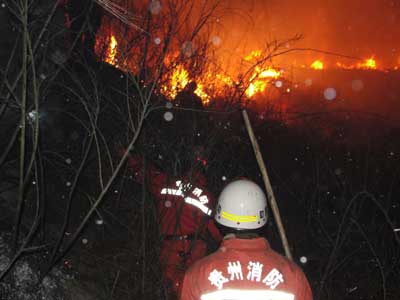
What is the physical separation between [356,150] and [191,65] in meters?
15.3

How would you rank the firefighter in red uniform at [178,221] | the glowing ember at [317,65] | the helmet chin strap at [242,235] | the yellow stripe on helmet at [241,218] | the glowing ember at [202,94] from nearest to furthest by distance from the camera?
the helmet chin strap at [242,235], the yellow stripe on helmet at [241,218], the firefighter in red uniform at [178,221], the glowing ember at [202,94], the glowing ember at [317,65]

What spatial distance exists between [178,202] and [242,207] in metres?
2.70

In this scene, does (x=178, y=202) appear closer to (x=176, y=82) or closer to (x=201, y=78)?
(x=176, y=82)

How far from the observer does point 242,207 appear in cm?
269

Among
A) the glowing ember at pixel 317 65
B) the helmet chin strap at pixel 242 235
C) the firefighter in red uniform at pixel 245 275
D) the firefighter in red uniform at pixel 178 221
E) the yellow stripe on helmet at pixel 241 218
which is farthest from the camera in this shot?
the glowing ember at pixel 317 65

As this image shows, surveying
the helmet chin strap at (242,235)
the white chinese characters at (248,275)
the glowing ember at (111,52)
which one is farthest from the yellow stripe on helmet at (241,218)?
the glowing ember at (111,52)

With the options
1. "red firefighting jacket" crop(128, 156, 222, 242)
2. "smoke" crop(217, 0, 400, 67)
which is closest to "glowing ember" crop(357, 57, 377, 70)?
"smoke" crop(217, 0, 400, 67)

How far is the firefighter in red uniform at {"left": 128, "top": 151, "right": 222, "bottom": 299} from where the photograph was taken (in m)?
5.20

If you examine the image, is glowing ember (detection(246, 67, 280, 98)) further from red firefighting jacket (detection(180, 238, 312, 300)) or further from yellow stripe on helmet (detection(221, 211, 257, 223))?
red firefighting jacket (detection(180, 238, 312, 300))

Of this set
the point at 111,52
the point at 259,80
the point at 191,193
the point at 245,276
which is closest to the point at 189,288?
the point at 245,276

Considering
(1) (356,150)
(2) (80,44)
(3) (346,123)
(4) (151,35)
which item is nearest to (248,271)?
(4) (151,35)

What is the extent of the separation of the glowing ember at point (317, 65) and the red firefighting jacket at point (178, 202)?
92.8 ft

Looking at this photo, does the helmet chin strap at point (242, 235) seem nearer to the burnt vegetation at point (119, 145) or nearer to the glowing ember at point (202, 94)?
the burnt vegetation at point (119, 145)

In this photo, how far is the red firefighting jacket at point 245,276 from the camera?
2.19m
